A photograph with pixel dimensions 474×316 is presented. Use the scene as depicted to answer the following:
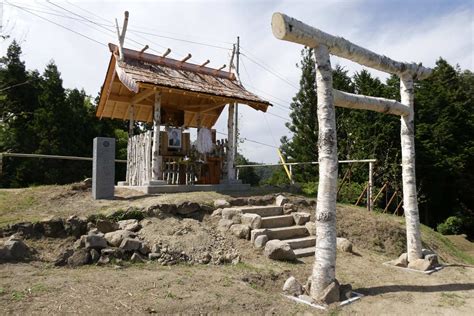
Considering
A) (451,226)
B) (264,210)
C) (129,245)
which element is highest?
(264,210)

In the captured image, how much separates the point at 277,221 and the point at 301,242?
81 centimetres

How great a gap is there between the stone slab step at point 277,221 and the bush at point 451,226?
17.6 meters

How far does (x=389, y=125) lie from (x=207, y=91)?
1601 cm

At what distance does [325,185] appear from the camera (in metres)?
5.27

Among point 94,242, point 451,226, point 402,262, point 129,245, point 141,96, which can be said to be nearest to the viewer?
point 94,242

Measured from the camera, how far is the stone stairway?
7.31 m

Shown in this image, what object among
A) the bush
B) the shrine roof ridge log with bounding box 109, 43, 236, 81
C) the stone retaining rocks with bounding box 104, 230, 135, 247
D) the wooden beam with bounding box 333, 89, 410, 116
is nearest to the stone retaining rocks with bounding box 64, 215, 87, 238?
the stone retaining rocks with bounding box 104, 230, 135, 247

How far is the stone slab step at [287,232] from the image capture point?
750 cm

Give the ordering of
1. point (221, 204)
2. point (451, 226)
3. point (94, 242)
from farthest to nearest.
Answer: point (451, 226) < point (221, 204) < point (94, 242)

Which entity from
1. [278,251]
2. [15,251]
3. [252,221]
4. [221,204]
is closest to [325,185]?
[278,251]

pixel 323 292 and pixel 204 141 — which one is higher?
pixel 204 141

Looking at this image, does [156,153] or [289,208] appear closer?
[289,208]

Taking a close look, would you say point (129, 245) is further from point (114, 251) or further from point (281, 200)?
point (281, 200)

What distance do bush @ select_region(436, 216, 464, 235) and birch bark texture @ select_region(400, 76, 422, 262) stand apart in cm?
1723
